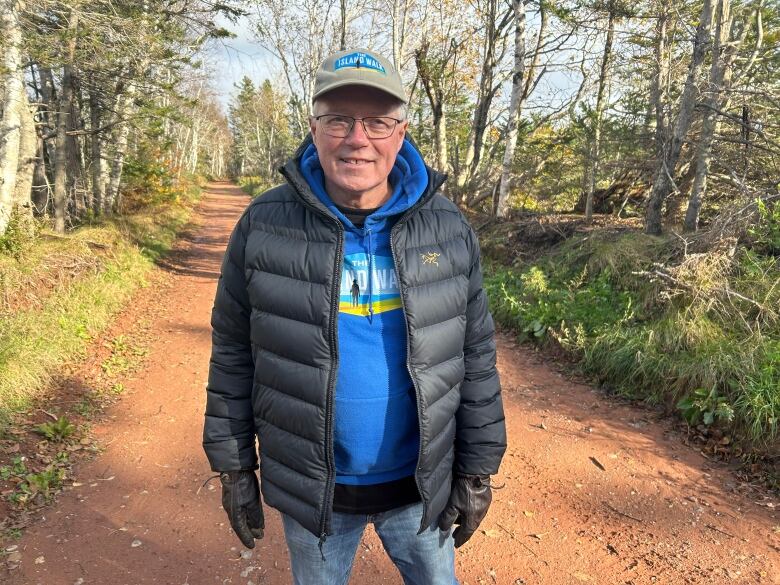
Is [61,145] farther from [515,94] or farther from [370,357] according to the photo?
[370,357]

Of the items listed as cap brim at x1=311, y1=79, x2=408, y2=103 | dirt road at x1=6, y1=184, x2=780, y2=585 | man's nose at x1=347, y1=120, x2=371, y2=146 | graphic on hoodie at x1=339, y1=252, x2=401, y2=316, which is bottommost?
dirt road at x1=6, y1=184, x2=780, y2=585

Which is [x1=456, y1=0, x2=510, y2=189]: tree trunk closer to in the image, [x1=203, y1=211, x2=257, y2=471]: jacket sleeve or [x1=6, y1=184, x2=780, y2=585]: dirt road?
[x1=6, y1=184, x2=780, y2=585]: dirt road

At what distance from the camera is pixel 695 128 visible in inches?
332

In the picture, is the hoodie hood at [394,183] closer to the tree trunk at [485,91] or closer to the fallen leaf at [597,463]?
the fallen leaf at [597,463]

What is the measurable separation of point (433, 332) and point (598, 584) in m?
2.38

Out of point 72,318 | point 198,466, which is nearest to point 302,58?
point 72,318

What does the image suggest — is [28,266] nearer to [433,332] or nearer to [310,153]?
[310,153]

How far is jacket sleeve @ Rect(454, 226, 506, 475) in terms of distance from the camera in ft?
6.09

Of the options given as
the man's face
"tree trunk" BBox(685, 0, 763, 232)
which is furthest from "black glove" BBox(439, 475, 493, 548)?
"tree trunk" BBox(685, 0, 763, 232)

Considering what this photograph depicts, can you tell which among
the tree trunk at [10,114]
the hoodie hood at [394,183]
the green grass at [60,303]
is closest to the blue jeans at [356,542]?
the hoodie hood at [394,183]

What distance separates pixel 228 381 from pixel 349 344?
53 cm

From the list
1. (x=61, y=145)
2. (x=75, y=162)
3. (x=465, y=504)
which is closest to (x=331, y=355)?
(x=465, y=504)

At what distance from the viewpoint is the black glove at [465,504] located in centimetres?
185

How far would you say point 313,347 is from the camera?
1555mm
